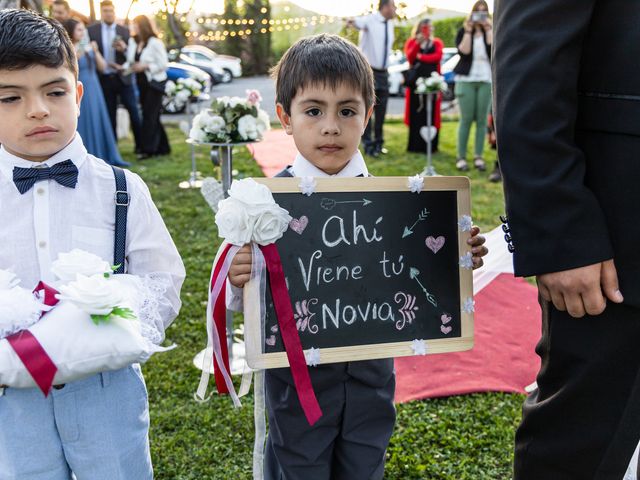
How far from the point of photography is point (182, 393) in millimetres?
3238

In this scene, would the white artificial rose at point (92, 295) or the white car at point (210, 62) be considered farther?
the white car at point (210, 62)

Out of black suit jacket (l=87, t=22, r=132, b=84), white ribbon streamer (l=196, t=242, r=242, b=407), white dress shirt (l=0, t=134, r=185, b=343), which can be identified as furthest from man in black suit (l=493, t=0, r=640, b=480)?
black suit jacket (l=87, t=22, r=132, b=84)

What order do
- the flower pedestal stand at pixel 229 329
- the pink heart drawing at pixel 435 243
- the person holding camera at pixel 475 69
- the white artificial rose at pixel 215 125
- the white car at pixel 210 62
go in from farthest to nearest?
the white car at pixel 210 62
the person holding camera at pixel 475 69
the white artificial rose at pixel 215 125
the flower pedestal stand at pixel 229 329
the pink heart drawing at pixel 435 243

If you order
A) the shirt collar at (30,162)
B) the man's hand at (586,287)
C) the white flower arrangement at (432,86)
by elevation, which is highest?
the shirt collar at (30,162)

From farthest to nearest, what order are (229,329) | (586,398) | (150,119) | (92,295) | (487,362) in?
1. (150,119)
2. (487,362)
3. (229,329)
4. (586,398)
5. (92,295)

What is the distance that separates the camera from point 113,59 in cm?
977

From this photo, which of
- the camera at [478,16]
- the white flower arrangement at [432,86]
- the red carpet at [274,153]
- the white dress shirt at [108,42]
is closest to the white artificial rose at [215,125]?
the red carpet at [274,153]

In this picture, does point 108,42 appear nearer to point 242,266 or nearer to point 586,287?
point 242,266

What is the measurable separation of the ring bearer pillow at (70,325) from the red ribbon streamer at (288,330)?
40 cm

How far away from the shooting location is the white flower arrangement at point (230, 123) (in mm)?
3697

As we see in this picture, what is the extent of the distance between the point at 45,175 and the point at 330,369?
975 millimetres

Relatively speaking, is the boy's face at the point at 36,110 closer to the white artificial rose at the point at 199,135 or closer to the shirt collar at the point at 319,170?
the shirt collar at the point at 319,170

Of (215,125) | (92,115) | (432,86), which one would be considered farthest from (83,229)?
(92,115)

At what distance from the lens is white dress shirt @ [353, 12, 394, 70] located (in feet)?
30.0
